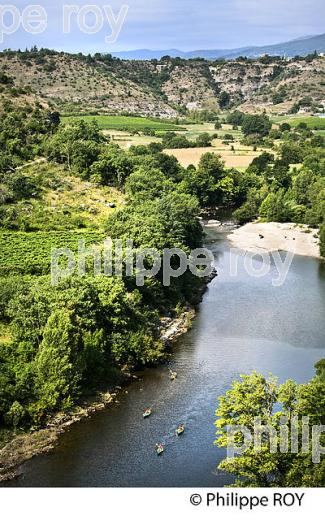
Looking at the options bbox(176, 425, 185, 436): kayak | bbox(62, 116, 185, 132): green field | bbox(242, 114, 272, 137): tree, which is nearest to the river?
bbox(176, 425, 185, 436): kayak

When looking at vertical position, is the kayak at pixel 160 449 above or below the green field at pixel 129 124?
below

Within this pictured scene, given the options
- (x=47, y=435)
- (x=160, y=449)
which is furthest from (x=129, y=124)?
(x=160, y=449)

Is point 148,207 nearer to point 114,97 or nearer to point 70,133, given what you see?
point 70,133

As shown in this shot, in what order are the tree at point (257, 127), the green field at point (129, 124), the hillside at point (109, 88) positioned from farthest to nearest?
the hillside at point (109, 88) → the tree at point (257, 127) → the green field at point (129, 124)

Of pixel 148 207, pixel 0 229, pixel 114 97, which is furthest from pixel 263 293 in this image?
pixel 114 97

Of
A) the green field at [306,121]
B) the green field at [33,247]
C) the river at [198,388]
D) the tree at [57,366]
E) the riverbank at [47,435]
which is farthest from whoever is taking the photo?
the green field at [306,121]

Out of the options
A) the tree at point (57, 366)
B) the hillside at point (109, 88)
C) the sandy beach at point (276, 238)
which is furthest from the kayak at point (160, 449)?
the hillside at point (109, 88)

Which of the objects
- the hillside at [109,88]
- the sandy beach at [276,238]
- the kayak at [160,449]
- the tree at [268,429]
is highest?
the hillside at [109,88]

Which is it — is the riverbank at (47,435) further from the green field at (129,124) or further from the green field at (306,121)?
the green field at (306,121)

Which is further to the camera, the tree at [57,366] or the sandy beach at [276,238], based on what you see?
the sandy beach at [276,238]
